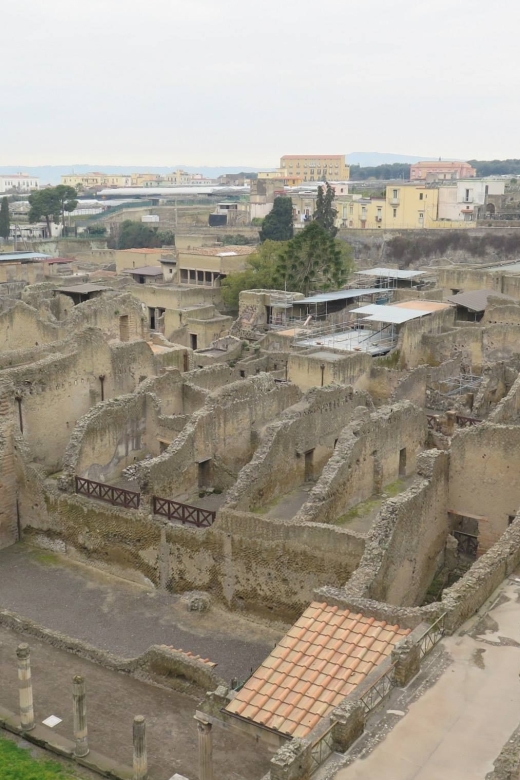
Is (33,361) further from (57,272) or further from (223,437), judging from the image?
(57,272)

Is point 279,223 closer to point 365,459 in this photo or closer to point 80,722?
point 365,459

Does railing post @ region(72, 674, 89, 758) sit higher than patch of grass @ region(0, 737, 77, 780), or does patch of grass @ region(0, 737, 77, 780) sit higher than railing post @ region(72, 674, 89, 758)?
railing post @ region(72, 674, 89, 758)

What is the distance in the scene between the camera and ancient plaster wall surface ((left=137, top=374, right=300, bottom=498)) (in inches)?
805

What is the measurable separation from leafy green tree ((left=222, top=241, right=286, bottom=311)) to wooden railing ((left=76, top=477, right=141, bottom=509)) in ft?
93.1

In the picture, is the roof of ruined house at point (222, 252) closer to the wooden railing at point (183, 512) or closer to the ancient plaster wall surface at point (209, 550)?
the ancient plaster wall surface at point (209, 550)

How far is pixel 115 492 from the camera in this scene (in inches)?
794

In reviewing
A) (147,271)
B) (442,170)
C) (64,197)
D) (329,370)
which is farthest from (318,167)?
(329,370)

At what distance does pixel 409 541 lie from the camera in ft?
54.9

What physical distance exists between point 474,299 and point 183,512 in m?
26.4

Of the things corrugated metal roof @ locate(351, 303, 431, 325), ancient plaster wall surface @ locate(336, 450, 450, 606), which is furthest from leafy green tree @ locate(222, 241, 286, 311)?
ancient plaster wall surface @ locate(336, 450, 450, 606)

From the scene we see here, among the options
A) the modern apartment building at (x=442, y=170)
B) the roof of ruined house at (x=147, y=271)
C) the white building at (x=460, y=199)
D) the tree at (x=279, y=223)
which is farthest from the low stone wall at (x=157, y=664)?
the modern apartment building at (x=442, y=170)

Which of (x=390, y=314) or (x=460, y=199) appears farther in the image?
(x=460, y=199)

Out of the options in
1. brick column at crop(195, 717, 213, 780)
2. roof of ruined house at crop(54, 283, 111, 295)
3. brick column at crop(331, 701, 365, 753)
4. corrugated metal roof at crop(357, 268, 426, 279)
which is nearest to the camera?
brick column at crop(331, 701, 365, 753)

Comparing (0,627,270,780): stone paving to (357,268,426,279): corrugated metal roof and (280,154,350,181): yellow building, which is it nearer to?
(357,268,426,279): corrugated metal roof
